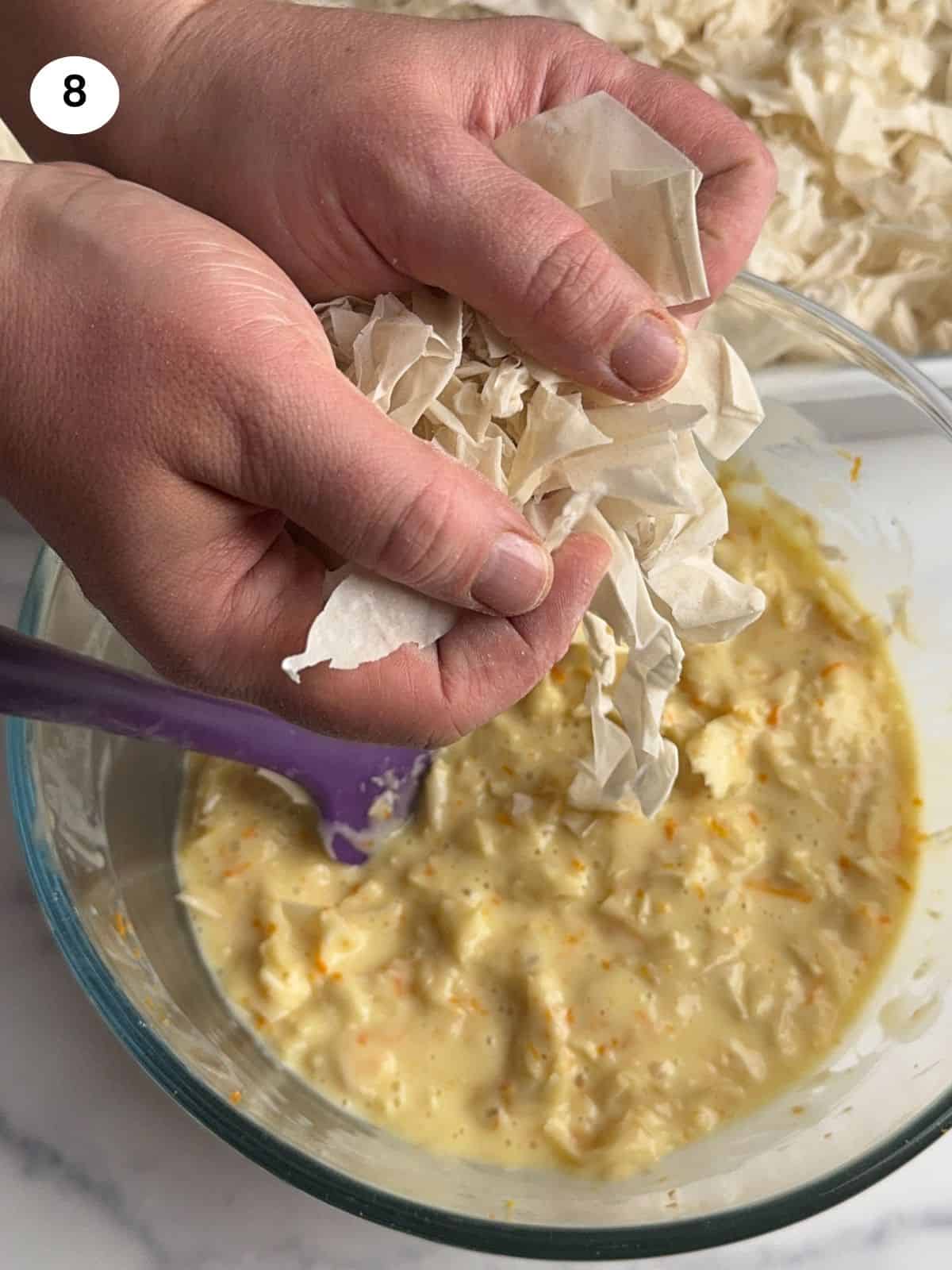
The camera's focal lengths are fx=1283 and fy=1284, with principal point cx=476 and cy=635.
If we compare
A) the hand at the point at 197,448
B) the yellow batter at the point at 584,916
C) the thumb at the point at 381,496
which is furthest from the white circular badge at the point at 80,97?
the yellow batter at the point at 584,916

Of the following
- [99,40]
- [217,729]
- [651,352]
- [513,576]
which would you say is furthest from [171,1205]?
[99,40]

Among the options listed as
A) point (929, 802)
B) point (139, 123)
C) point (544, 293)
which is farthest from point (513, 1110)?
point (139, 123)

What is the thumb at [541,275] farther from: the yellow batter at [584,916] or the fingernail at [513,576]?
the yellow batter at [584,916]

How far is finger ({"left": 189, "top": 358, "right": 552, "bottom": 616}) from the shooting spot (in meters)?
0.69

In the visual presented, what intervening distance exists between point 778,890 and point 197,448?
693 millimetres

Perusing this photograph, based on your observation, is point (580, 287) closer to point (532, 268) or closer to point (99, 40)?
point (532, 268)

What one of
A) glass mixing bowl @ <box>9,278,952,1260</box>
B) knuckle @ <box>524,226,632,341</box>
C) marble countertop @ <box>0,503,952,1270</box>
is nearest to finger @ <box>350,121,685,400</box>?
knuckle @ <box>524,226,632,341</box>

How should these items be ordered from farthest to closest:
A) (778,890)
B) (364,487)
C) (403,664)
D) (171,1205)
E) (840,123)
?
(840,123) → (778,890) → (171,1205) → (403,664) → (364,487)

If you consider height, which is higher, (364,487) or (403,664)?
(364,487)

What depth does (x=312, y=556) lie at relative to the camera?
0.84 meters

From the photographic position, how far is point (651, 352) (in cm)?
76

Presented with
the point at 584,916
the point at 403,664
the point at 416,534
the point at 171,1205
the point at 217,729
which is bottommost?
the point at 171,1205

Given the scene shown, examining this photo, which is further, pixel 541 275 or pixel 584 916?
pixel 584 916

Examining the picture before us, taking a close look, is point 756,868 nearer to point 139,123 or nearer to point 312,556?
point 312,556
